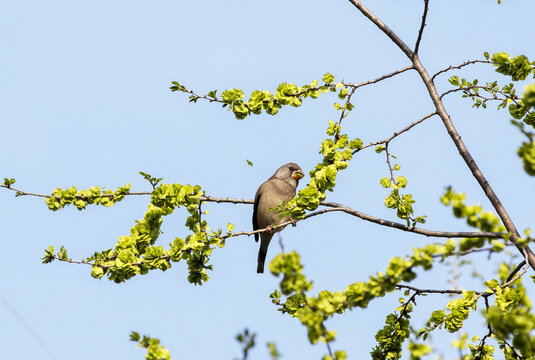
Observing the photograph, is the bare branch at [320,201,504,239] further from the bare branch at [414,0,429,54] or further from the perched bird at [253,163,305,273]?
the perched bird at [253,163,305,273]

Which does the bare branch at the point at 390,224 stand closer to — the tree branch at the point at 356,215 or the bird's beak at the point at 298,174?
the tree branch at the point at 356,215

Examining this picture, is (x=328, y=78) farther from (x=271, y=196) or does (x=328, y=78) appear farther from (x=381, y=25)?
(x=271, y=196)

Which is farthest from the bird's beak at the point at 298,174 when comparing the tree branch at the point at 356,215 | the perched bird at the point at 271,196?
the tree branch at the point at 356,215

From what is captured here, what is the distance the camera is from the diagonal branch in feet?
20.0

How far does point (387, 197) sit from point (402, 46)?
1.61m

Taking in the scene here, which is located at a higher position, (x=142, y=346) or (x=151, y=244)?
(x=151, y=244)

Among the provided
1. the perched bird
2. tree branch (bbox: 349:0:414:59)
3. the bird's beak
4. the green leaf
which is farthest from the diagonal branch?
the bird's beak

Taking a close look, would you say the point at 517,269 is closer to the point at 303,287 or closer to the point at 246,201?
the point at 246,201

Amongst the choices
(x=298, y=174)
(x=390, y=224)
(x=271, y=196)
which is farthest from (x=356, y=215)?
(x=298, y=174)

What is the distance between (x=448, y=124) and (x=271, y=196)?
12.1 ft

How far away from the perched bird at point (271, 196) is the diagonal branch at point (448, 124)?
325 centimetres

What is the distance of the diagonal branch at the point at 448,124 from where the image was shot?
6.11m

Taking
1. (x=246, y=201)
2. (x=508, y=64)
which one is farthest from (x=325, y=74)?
(x=508, y=64)

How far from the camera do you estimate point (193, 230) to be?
6242 mm
